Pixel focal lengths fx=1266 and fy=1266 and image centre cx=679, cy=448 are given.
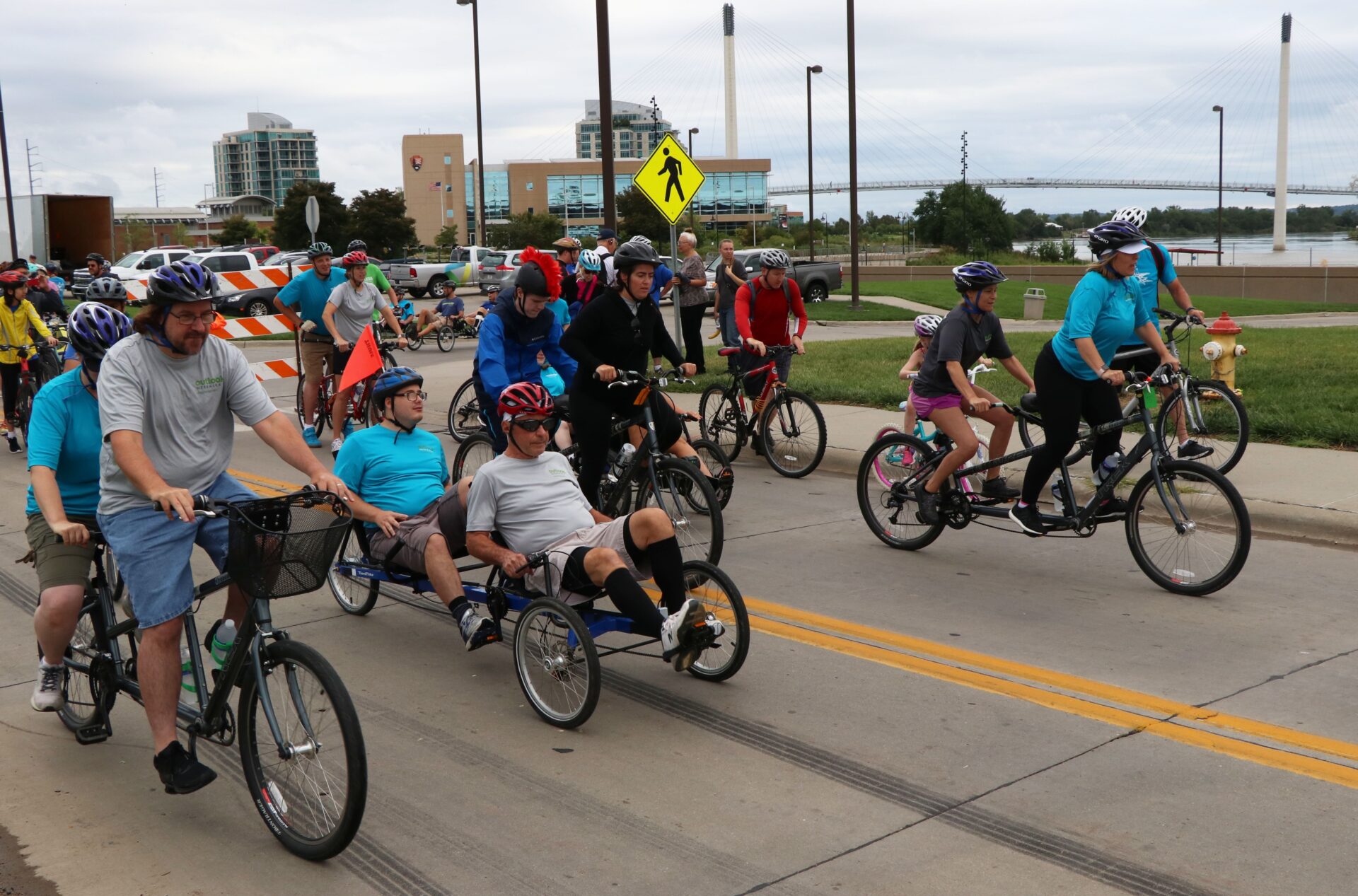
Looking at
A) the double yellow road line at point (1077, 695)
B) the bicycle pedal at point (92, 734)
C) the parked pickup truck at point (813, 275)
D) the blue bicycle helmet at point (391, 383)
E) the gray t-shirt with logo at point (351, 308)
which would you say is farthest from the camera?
the parked pickup truck at point (813, 275)

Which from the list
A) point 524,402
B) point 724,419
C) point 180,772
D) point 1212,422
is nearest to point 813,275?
point 724,419

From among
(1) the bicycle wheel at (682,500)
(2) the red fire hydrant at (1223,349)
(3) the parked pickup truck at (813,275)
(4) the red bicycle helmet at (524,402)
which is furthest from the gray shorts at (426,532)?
(3) the parked pickup truck at (813,275)

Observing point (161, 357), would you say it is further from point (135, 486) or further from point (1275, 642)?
point (1275, 642)

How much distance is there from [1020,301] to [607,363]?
2843cm

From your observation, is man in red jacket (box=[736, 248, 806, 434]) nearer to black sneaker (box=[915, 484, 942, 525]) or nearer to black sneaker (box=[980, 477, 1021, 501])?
black sneaker (box=[915, 484, 942, 525])

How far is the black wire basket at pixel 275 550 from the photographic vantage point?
4.00 metres

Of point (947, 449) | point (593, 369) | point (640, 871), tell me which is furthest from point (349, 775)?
point (947, 449)

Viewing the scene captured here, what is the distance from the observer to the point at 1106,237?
25.7ft

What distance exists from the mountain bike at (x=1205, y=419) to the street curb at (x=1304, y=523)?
3.30ft

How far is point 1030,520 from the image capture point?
7863 mm

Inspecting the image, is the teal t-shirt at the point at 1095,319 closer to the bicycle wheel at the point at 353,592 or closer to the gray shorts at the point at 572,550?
the gray shorts at the point at 572,550

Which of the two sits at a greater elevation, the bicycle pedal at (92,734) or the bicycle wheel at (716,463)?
the bicycle wheel at (716,463)

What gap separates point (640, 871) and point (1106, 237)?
5354 millimetres

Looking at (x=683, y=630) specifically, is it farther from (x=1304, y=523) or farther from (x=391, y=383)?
(x=1304, y=523)
